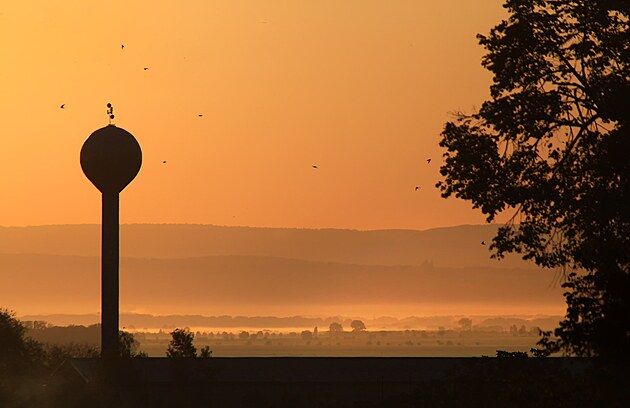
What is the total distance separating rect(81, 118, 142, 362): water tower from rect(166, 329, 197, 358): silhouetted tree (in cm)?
857

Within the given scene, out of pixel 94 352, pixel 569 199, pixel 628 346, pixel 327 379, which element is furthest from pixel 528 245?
pixel 94 352

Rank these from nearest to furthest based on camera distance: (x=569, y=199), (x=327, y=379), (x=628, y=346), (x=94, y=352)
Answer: (x=628, y=346) → (x=569, y=199) → (x=327, y=379) → (x=94, y=352)

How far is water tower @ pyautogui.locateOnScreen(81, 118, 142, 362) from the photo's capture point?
114125 mm

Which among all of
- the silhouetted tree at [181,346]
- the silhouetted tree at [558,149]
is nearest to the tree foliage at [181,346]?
the silhouetted tree at [181,346]

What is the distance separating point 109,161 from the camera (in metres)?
116

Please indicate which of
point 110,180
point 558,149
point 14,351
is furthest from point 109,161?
point 558,149

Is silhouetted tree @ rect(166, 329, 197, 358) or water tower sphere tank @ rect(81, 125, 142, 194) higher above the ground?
water tower sphere tank @ rect(81, 125, 142, 194)

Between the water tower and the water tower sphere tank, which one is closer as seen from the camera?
the water tower

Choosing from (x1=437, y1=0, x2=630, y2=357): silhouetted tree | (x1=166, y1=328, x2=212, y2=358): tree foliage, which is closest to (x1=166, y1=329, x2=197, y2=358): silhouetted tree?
(x1=166, y1=328, x2=212, y2=358): tree foliage

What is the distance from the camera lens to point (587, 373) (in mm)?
58500

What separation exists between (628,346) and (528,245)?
22.0 ft

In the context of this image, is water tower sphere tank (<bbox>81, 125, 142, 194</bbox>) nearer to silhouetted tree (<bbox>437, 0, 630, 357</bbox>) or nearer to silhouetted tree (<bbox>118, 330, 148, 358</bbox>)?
silhouetted tree (<bbox>118, 330, 148, 358</bbox>)

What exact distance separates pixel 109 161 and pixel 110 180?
1.53 m

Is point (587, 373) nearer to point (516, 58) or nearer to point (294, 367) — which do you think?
point (516, 58)
